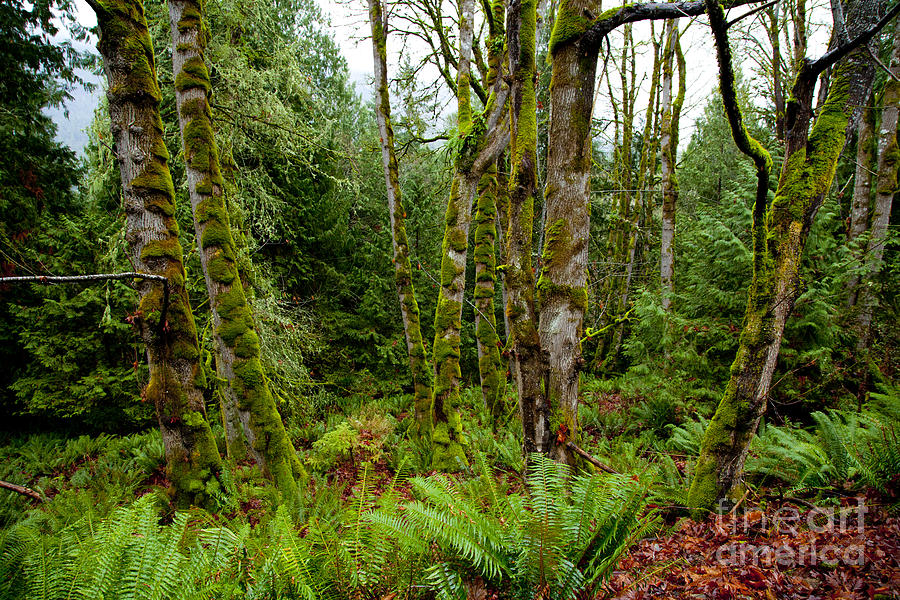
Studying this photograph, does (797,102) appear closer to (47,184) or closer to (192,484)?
(192,484)

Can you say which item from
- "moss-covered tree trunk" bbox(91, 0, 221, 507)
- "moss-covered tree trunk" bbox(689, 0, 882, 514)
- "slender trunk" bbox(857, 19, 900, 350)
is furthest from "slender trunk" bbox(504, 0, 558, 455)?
"slender trunk" bbox(857, 19, 900, 350)

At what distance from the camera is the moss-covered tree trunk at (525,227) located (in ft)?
9.20

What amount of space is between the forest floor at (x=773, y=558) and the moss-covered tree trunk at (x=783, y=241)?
1.28 ft

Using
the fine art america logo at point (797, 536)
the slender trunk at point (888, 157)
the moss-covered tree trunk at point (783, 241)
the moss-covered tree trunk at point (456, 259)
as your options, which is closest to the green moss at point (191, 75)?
the moss-covered tree trunk at point (456, 259)

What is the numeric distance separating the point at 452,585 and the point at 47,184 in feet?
46.8

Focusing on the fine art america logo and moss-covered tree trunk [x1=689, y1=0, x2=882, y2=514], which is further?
moss-covered tree trunk [x1=689, y1=0, x2=882, y2=514]

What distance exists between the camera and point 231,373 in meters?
3.97

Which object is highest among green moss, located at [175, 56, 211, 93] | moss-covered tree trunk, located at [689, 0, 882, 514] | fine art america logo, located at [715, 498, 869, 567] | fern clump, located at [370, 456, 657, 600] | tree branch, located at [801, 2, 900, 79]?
green moss, located at [175, 56, 211, 93]

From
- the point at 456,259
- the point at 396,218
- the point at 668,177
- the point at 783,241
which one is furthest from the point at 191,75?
the point at 668,177

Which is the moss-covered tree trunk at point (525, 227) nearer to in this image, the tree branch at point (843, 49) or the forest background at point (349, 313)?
the forest background at point (349, 313)

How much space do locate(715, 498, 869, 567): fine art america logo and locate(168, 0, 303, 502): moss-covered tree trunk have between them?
3891 mm

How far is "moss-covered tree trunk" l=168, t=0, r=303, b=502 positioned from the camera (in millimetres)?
3959

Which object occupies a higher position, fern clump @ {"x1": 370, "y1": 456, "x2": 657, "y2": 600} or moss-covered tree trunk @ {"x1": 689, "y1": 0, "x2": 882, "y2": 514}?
moss-covered tree trunk @ {"x1": 689, "y1": 0, "x2": 882, "y2": 514}

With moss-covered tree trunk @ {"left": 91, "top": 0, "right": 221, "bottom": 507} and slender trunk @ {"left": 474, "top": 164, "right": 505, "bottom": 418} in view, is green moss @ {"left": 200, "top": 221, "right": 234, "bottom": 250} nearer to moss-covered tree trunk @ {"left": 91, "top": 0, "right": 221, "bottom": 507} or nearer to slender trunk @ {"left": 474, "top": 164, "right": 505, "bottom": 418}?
moss-covered tree trunk @ {"left": 91, "top": 0, "right": 221, "bottom": 507}
